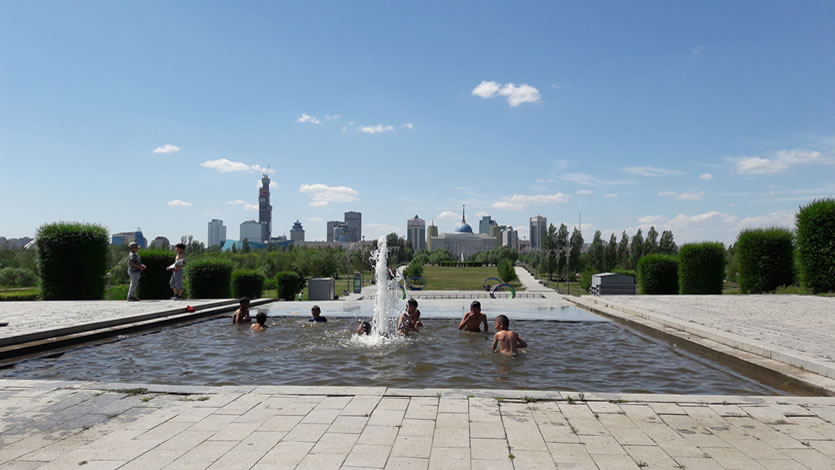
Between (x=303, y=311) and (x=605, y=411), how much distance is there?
1131cm

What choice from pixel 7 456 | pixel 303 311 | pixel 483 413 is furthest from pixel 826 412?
pixel 303 311

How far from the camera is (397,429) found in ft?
13.5

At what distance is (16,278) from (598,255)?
170 feet

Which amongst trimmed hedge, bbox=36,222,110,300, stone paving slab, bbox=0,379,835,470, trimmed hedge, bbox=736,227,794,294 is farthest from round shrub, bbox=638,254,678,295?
trimmed hedge, bbox=36,222,110,300

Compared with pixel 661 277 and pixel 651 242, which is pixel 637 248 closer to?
pixel 651 242

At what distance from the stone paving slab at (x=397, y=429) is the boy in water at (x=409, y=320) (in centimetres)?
560

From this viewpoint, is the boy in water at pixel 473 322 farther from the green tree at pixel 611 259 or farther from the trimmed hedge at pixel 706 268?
the green tree at pixel 611 259

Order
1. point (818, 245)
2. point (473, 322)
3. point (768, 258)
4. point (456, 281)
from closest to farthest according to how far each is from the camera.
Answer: point (473, 322)
point (818, 245)
point (768, 258)
point (456, 281)

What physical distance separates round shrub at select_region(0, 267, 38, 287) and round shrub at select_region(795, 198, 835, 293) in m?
44.6

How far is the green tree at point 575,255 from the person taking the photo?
172 ft

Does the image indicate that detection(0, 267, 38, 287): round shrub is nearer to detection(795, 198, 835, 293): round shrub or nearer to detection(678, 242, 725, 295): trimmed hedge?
detection(678, 242, 725, 295): trimmed hedge

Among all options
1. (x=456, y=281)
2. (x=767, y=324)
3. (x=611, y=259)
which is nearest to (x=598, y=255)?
(x=611, y=259)

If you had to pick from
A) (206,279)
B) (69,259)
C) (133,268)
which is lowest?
(206,279)

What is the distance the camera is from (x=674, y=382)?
6707 millimetres
